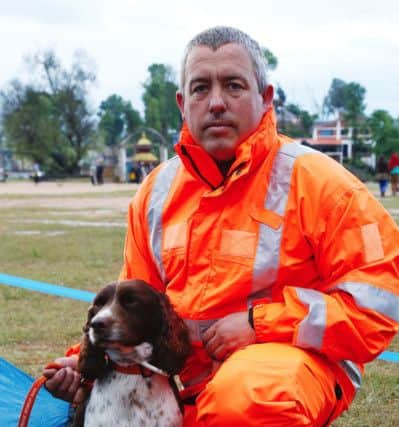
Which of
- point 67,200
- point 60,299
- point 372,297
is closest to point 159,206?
point 372,297

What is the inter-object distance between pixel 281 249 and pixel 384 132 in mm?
74636

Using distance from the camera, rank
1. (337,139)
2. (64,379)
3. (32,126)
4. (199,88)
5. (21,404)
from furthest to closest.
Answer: (337,139)
(32,126)
(21,404)
(64,379)
(199,88)

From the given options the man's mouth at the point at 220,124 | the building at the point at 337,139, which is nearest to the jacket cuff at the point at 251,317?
the man's mouth at the point at 220,124

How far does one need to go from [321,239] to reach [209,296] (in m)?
0.53

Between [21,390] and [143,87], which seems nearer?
[21,390]

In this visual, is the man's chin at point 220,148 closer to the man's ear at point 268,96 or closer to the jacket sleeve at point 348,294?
the man's ear at point 268,96

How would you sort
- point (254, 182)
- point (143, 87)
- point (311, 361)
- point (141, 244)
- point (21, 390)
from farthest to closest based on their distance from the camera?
point (143, 87) < point (21, 390) < point (141, 244) < point (254, 182) < point (311, 361)

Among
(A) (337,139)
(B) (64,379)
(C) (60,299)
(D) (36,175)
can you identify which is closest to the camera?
(B) (64,379)

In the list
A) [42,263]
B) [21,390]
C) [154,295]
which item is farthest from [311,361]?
[42,263]

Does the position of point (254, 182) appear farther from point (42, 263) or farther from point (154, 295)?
point (42, 263)

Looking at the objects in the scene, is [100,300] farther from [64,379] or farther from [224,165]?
[224,165]

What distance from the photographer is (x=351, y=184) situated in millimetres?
2859

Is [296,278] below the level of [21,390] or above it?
above

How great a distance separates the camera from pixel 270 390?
2.48m
